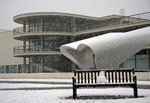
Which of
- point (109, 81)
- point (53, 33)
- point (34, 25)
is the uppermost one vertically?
point (34, 25)

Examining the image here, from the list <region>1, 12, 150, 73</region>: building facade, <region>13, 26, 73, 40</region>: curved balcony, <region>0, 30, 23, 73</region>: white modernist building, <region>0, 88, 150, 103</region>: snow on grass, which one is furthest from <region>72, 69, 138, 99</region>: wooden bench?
<region>0, 30, 23, 73</region>: white modernist building

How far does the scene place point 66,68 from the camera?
40875 millimetres

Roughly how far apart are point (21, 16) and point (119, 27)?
15.2 meters

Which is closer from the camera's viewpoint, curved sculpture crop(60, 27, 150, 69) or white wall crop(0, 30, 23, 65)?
curved sculpture crop(60, 27, 150, 69)

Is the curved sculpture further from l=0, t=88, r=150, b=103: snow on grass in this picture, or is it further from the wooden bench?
the wooden bench

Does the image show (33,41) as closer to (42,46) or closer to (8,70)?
(42,46)

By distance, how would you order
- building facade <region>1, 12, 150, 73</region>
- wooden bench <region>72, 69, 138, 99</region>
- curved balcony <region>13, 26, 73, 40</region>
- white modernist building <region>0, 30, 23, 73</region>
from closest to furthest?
wooden bench <region>72, 69, 138, 99</region>, curved balcony <region>13, 26, 73, 40</region>, building facade <region>1, 12, 150, 73</region>, white modernist building <region>0, 30, 23, 73</region>

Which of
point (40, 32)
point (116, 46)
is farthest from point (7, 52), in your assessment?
point (116, 46)

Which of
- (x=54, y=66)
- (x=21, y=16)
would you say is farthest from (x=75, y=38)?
(x=21, y=16)

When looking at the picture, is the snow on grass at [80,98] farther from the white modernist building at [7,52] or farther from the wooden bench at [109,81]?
the white modernist building at [7,52]

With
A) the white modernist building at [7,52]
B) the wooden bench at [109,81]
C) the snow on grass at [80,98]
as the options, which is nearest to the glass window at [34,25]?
the white modernist building at [7,52]

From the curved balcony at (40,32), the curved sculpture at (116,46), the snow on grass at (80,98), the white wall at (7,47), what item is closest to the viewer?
the snow on grass at (80,98)

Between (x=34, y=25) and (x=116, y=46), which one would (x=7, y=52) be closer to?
(x=34, y=25)

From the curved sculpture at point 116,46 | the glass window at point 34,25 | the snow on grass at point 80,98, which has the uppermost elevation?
the glass window at point 34,25
